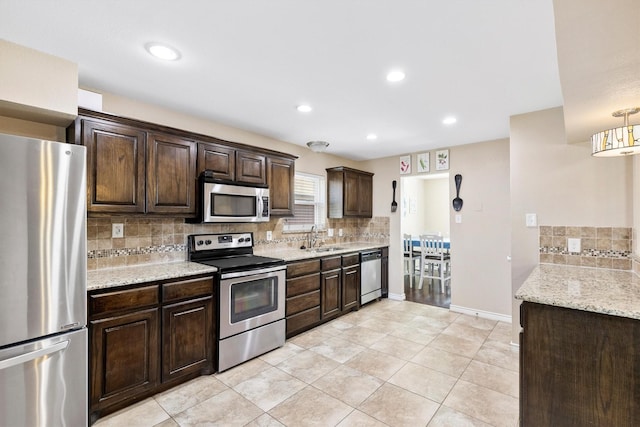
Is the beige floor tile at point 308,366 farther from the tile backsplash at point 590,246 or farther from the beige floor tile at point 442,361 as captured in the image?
the tile backsplash at point 590,246

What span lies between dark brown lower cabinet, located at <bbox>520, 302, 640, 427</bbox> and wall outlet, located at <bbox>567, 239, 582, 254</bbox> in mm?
1554

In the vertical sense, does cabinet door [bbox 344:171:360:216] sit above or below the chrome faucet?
above

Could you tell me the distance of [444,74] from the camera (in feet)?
7.16

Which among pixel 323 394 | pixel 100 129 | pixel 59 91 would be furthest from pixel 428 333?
pixel 59 91

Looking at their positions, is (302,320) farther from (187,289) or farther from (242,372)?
(187,289)

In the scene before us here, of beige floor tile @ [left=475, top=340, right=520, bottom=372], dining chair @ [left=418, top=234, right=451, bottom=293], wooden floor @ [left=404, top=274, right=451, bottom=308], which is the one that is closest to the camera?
beige floor tile @ [left=475, top=340, right=520, bottom=372]

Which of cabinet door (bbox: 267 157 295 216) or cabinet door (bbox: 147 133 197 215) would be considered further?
cabinet door (bbox: 267 157 295 216)

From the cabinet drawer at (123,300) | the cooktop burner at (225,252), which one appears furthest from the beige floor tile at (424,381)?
the cabinet drawer at (123,300)

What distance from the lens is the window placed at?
4.34m

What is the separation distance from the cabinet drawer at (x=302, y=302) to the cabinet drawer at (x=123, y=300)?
57.0 inches

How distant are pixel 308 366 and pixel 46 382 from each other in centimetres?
183

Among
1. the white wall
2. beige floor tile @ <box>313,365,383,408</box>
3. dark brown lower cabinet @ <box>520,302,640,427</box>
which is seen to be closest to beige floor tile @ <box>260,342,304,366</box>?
beige floor tile @ <box>313,365,383,408</box>

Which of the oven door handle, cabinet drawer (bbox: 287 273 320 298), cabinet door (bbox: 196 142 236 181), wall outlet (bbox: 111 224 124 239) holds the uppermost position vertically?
cabinet door (bbox: 196 142 236 181)

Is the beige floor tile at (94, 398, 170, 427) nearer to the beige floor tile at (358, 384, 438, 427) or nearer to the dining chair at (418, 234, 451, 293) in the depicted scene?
the beige floor tile at (358, 384, 438, 427)
